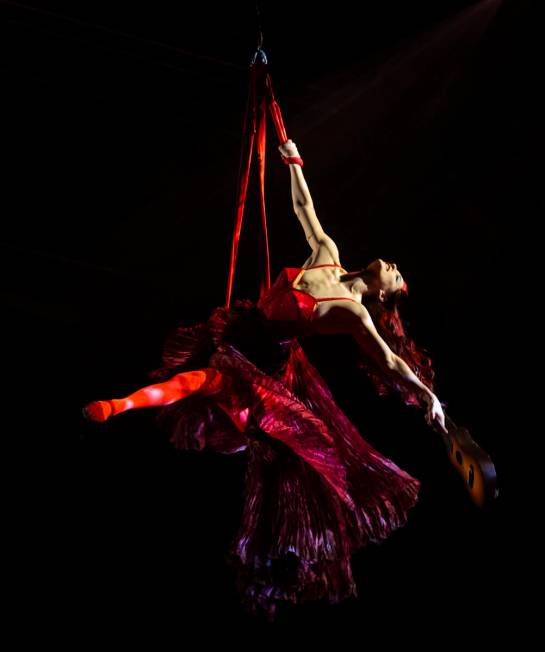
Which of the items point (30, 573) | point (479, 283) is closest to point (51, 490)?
point (30, 573)

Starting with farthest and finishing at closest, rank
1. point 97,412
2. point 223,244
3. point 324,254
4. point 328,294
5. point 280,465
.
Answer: point 223,244, point 324,254, point 328,294, point 280,465, point 97,412

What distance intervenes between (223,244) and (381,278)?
1064mm

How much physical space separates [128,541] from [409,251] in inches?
74.1

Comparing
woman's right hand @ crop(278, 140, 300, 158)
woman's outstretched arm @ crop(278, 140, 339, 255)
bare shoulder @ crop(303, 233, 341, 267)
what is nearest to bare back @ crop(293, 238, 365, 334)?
bare shoulder @ crop(303, 233, 341, 267)

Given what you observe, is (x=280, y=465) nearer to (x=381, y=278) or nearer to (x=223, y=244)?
(x=381, y=278)

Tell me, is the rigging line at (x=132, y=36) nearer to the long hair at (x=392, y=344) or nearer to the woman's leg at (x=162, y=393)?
the long hair at (x=392, y=344)

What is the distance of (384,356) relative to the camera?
2.32 m

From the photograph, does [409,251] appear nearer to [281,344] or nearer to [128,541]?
[281,344]

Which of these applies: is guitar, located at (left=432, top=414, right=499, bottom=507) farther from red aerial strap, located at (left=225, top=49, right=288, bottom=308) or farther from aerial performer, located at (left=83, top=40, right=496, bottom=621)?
red aerial strap, located at (left=225, top=49, right=288, bottom=308)

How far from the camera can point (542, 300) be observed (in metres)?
3.25

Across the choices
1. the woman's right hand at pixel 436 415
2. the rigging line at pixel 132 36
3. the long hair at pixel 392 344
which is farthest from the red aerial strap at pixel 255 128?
the woman's right hand at pixel 436 415

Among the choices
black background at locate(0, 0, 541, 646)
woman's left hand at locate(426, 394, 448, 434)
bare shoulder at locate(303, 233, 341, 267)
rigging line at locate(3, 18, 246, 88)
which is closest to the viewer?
woman's left hand at locate(426, 394, 448, 434)

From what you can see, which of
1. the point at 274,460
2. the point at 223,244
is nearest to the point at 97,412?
the point at 274,460

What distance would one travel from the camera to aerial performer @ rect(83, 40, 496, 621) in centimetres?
214
